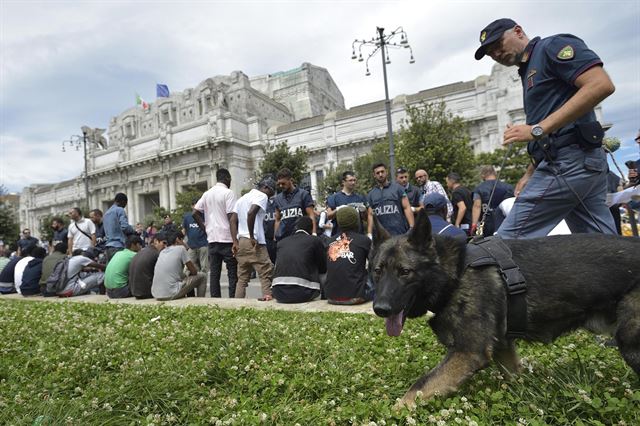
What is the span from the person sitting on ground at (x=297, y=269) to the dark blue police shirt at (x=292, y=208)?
1.52 metres

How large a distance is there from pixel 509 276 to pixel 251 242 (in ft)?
18.7

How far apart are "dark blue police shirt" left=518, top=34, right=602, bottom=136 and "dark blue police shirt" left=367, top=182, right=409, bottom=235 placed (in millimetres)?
4530

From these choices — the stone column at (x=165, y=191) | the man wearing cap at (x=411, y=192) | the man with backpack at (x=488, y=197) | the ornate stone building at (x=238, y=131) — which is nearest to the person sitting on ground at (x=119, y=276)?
the man wearing cap at (x=411, y=192)

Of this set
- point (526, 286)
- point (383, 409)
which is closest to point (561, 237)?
point (526, 286)

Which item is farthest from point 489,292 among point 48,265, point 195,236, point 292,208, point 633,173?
point 48,265

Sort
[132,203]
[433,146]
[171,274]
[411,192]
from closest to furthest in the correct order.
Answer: [171,274] → [411,192] → [433,146] → [132,203]

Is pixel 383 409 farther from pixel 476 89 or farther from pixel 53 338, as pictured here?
pixel 476 89

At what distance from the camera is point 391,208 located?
7898 millimetres

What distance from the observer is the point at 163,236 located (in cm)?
836

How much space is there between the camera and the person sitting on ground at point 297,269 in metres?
6.38

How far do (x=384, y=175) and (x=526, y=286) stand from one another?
19.7ft

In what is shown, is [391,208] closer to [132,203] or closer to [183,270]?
[183,270]

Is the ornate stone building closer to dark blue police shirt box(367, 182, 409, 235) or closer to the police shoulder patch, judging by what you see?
dark blue police shirt box(367, 182, 409, 235)

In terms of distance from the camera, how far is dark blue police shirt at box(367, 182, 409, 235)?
7902mm
